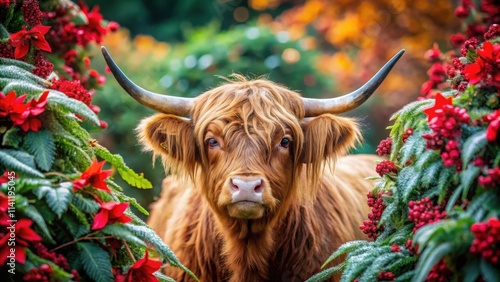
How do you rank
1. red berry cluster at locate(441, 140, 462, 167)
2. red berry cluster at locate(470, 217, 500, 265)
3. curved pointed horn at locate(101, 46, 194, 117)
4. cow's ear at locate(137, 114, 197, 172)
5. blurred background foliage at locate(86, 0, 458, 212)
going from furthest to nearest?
blurred background foliage at locate(86, 0, 458, 212) → cow's ear at locate(137, 114, 197, 172) → curved pointed horn at locate(101, 46, 194, 117) → red berry cluster at locate(441, 140, 462, 167) → red berry cluster at locate(470, 217, 500, 265)

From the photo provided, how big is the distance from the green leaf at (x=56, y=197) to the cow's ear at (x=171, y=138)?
157cm

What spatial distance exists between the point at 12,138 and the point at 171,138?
5.19 ft

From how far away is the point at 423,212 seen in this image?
346 centimetres

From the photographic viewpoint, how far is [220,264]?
499cm

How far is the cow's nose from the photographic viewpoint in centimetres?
420

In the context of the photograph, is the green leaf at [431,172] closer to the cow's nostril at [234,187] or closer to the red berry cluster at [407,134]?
the red berry cluster at [407,134]

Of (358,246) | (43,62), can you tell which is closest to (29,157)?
(43,62)

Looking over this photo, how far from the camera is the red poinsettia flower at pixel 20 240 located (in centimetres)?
302

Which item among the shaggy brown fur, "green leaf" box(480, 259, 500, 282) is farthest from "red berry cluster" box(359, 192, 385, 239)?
"green leaf" box(480, 259, 500, 282)

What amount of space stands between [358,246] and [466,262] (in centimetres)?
91

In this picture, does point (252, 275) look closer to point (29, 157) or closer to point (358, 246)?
point (358, 246)

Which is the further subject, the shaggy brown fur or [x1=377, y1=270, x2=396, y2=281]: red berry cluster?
the shaggy brown fur

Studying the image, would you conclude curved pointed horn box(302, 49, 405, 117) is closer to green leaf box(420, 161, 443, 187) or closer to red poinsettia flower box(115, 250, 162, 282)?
green leaf box(420, 161, 443, 187)

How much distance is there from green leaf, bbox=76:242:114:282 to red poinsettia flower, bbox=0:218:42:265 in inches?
9.8
